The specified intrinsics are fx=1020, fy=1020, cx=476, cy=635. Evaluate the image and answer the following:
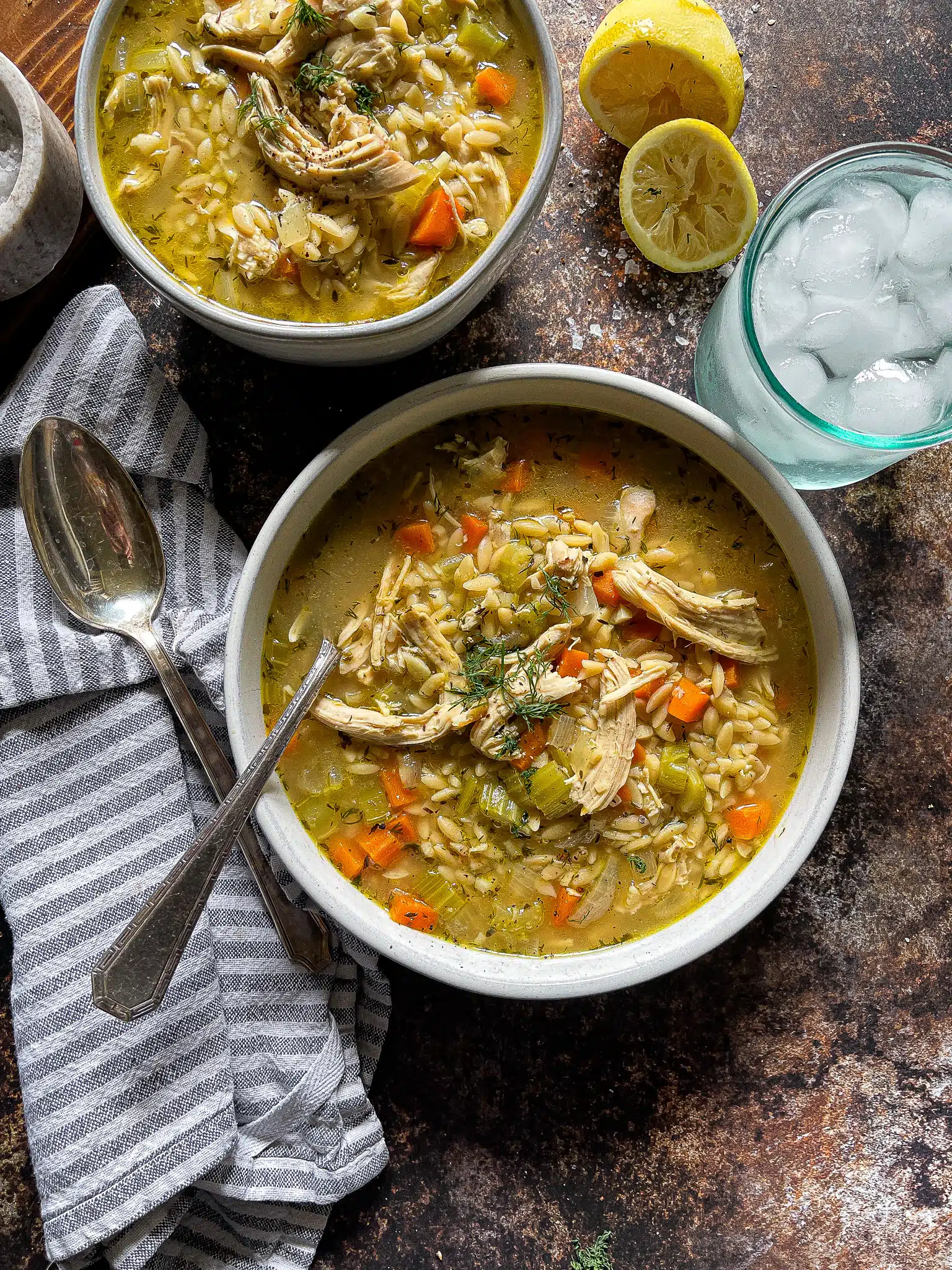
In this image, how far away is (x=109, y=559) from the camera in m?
2.67

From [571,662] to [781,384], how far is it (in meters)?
0.83

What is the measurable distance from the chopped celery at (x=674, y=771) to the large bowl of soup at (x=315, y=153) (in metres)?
1.19

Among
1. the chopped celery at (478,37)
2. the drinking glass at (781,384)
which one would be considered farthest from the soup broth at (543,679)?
the chopped celery at (478,37)

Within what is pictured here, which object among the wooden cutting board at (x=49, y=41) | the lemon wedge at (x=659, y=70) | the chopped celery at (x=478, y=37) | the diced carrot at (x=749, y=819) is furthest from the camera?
the wooden cutting board at (x=49, y=41)

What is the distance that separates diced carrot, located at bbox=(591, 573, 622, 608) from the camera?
2.54m

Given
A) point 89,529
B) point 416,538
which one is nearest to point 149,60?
point 89,529

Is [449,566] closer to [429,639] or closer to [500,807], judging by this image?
[429,639]

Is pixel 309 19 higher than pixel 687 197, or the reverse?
pixel 309 19

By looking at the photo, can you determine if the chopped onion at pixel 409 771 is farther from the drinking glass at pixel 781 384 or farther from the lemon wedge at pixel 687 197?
the lemon wedge at pixel 687 197

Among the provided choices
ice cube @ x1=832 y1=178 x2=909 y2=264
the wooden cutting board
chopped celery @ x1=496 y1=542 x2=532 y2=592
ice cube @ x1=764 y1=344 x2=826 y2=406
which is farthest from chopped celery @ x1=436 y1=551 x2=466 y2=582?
the wooden cutting board

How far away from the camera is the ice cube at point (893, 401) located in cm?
243

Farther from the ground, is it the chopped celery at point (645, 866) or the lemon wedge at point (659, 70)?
the lemon wedge at point (659, 70)

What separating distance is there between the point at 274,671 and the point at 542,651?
2.25 ft

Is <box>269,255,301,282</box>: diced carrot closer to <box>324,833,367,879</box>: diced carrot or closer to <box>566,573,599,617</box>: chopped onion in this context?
<box>566,573,599,617</box>: chopped onion
